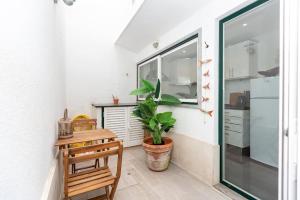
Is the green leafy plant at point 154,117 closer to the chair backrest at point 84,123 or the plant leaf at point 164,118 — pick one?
the plant leaf at point 164,118

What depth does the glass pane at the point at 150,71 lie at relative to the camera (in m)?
3.50

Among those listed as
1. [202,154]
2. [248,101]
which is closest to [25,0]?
[248,101]

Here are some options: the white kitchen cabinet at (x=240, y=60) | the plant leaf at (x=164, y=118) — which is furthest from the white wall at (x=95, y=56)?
the white kitchen cabinet at (x=240, y=60)

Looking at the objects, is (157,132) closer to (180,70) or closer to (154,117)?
(154,117)

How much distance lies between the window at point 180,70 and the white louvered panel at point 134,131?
96 cm

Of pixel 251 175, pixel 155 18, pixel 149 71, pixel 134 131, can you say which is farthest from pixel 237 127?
pixel 149 71

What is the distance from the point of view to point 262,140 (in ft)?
5.79

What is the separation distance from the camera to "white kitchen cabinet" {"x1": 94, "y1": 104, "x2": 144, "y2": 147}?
325 centimetres

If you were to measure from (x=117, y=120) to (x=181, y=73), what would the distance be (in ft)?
5.49

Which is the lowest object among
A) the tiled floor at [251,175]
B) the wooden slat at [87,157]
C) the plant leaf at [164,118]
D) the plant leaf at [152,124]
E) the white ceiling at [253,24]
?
the tiled floor at [251,175]

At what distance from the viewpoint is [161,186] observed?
6.70 feet

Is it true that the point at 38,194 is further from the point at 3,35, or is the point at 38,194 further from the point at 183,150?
the point at 183,150

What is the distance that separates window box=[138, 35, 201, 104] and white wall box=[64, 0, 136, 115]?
1017 millimetres

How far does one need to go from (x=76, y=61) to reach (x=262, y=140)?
12.3 feet
